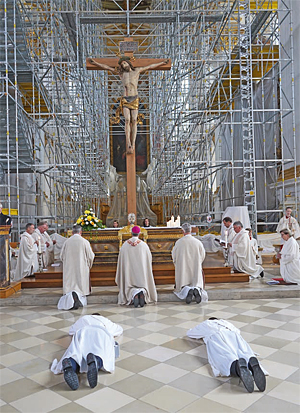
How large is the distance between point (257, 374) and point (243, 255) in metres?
5.29

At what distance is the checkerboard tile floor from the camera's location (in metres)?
3.41

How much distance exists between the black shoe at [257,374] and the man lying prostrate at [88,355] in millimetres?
1341

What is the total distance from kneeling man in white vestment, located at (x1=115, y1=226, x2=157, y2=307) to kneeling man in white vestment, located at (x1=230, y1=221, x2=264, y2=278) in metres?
2.35

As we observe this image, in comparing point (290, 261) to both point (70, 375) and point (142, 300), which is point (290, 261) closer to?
point (142, 300)

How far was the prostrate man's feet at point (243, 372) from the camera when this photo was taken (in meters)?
3.54

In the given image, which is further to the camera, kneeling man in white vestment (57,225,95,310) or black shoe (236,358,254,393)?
kneeling man in white vestment (57,225,95,310)

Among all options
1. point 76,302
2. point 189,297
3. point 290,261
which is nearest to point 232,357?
point 189,297

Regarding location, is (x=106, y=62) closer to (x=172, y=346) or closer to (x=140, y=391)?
(x=172, y=346)

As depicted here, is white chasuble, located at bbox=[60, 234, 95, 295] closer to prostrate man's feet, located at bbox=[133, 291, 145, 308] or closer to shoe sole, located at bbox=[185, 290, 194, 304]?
prostrate man's feet, located at bbox=[133, 291, 145, 308]

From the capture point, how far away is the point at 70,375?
12.2 feet

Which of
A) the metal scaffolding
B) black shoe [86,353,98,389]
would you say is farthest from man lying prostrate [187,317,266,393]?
the metal scaffolding

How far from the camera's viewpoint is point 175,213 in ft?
73.9

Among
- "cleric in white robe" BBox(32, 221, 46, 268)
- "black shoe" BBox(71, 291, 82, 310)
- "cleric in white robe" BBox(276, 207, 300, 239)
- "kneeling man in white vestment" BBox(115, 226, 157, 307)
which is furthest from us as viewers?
"cleric in white robe" BBox(276, 207, 300, 239)

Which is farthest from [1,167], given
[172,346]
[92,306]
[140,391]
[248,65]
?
[140,391]
